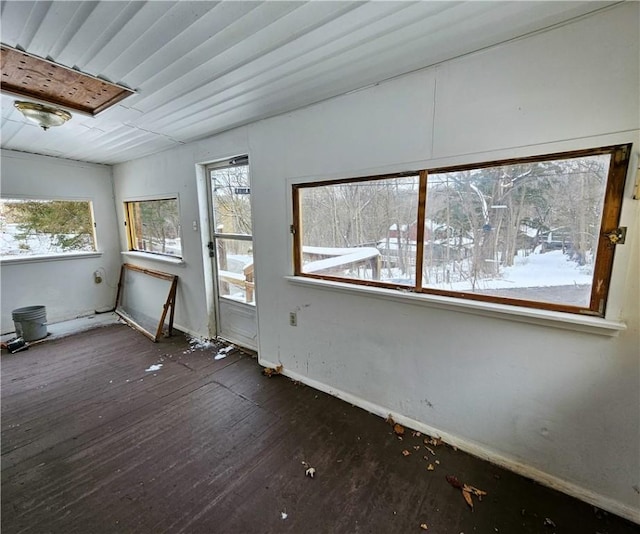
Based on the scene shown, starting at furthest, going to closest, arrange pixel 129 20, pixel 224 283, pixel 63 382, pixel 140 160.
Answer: pixel 140 160 → pixel 224 283 → pixel 63 382 → pixel 129 20

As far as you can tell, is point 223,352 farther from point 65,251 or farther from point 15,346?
point 65,251

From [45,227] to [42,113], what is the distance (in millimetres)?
2497

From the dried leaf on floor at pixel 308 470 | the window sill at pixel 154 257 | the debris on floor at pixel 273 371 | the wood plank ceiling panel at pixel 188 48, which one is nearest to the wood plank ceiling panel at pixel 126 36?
the wood plank ceiling panel at pixel 188 48

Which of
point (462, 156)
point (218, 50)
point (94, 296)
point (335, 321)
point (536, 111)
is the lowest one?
point (94, 296)

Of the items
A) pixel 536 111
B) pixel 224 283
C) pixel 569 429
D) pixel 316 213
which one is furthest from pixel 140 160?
pixel 569 429

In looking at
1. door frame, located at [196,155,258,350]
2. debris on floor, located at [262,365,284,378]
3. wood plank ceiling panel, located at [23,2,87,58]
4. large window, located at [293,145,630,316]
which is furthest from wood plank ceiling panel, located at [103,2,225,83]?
debris on floor, located at [262,365,284,378]

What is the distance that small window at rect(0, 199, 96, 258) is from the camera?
3.65 metres

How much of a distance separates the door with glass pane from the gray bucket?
2224 millimetres

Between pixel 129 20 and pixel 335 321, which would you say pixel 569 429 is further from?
pixel 129 20

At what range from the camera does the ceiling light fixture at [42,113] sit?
2.13 m

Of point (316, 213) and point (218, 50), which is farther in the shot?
point (316, 213)

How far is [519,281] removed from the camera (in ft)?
5.08

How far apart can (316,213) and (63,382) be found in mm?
2790

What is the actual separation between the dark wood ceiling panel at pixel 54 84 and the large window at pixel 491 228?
161 centimetres
